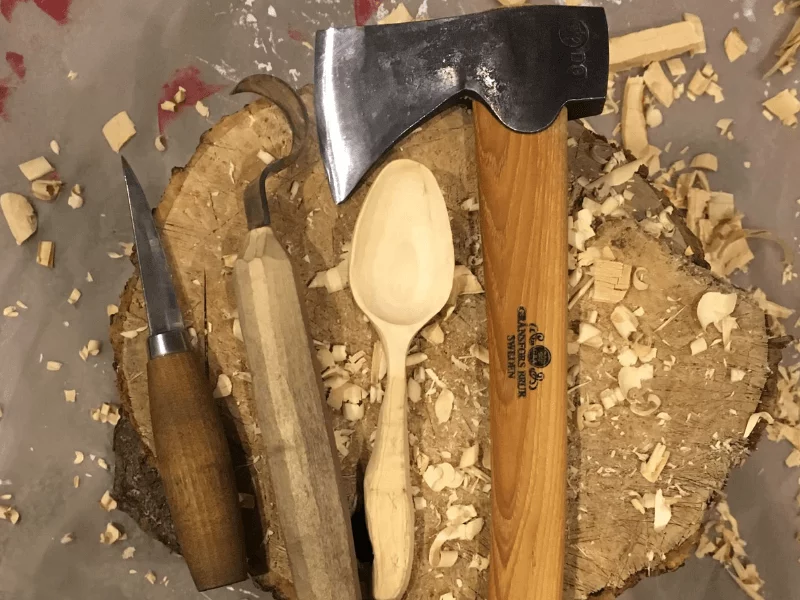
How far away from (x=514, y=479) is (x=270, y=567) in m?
0.38

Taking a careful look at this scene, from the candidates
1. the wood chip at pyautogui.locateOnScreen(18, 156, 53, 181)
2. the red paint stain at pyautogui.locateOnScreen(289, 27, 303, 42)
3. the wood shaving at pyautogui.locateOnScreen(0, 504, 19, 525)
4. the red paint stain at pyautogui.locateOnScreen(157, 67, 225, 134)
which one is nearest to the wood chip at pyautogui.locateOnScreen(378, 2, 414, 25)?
the red paint stain at pyautogui.locateOnScreen(289, 27, 303, 42)

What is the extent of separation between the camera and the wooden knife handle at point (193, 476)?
29.7 inches

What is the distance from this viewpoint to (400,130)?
2.75ft

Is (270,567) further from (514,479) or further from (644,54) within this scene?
(644,54)

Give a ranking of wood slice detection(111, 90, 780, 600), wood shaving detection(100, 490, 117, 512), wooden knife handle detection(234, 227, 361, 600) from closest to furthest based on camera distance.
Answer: wooden knife handle detection(234, 227, 361, 600), wood slice detection(111, 90, 780, 600), wood shaving detection(100, 490, 117, 512)

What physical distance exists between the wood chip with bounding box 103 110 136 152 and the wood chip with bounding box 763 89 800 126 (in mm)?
1282

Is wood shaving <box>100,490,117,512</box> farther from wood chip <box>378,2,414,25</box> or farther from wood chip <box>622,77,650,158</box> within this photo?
wood chip <box>622,77,650,158</box>

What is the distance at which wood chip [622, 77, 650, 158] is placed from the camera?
1155 millimetres

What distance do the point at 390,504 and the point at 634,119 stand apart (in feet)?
2.85

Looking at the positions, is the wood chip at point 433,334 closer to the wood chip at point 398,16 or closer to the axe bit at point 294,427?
the axe bit at point 294,427

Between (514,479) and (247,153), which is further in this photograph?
(247,153)

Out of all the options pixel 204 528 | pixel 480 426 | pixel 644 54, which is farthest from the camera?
pixel 644 54

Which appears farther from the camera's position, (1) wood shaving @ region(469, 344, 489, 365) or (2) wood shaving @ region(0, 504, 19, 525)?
(2) wood shaving @ region(0, 504, 19, 525)

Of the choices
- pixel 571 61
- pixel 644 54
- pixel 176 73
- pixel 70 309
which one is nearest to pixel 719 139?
pixel 644 54
